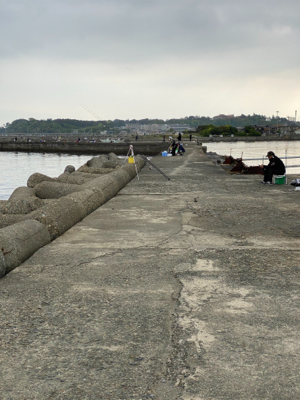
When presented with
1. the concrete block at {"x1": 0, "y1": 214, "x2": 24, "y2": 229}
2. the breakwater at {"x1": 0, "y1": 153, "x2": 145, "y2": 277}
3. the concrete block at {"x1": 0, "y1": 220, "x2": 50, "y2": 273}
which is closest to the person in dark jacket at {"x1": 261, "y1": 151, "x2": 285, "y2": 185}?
the breakwater at {"x1": 0, "y1": 153, "x2": 145, "y2": 277}

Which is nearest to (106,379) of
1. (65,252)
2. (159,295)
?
(159,295)

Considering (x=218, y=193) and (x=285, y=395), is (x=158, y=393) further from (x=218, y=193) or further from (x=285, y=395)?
(x=218, y=193)

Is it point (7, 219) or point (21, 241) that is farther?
Result: point (7, 219)

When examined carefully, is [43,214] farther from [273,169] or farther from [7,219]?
[273,169]

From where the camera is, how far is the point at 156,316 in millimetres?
3459

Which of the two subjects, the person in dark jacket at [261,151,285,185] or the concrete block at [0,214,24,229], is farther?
the person in dark jacket at [261,151,285,185]

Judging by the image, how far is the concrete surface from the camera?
2.58m

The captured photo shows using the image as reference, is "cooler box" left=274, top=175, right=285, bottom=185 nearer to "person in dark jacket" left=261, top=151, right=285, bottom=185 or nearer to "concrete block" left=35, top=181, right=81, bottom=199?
"person in dark jacket" left=261, top=151, right=285, bottom=185

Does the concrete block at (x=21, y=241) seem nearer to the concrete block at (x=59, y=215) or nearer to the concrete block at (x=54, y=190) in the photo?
the concrete block at (x=59, y=215)

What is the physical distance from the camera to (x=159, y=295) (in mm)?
3883

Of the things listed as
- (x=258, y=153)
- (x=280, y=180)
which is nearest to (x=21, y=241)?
(x=280, y=180)

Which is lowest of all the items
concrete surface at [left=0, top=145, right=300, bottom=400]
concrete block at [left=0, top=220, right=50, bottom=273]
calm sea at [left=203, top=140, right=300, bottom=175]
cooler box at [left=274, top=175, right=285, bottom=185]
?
calm sea at [left=203, top=140, right=300, bottom=175]

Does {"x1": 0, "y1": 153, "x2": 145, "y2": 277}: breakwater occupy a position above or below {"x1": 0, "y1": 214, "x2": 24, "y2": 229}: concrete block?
above

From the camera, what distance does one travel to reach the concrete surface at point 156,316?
2580 millimetres
